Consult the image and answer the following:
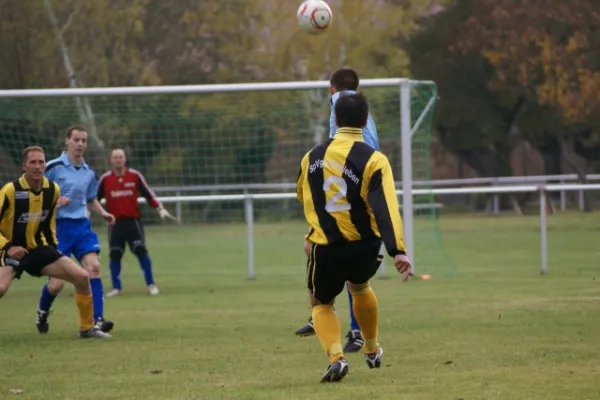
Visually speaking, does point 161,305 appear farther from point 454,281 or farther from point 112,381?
point 112,381

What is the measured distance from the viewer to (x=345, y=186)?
8.86 meters

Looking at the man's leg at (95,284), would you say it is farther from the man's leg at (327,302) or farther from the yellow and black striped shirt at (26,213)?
the man's leg at (327,302)

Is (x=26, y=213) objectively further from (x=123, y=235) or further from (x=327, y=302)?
(x=123, y=235)

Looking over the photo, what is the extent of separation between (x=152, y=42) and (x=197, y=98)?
952 inches

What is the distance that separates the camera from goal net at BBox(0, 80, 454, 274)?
20.2 metres

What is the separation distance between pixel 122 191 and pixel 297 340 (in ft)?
22.4

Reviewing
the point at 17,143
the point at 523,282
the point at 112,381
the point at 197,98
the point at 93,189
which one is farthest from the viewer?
the point at 197,98

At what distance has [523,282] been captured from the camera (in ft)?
58.9

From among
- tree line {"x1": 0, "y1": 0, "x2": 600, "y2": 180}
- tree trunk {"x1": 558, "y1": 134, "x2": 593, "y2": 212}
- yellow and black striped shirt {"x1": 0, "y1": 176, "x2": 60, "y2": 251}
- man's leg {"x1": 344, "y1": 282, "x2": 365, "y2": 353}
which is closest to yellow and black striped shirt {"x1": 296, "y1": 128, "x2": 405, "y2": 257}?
man's leg {"x1": 344, "y1": 282, "x2": 365, "y2": 353}

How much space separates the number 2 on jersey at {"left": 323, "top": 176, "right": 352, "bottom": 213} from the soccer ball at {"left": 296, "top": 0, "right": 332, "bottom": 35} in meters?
6.42

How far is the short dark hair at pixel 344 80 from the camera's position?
10.5 m

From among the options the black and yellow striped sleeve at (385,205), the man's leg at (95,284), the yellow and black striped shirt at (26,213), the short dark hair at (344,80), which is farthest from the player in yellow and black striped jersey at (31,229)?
the black and yellow striped sleeve at (385,205)

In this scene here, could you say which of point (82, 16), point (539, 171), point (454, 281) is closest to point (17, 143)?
point (454, 281)

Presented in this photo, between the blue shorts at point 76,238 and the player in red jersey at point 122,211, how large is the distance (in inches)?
173
